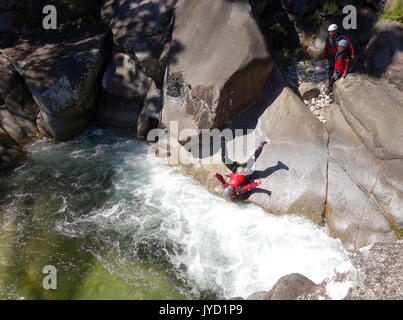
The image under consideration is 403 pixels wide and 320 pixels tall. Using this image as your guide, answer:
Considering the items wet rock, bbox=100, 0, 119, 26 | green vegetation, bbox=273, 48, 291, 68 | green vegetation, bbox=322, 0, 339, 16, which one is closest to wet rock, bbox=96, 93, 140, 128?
wet rock, bbox=100, 0, 119, 26

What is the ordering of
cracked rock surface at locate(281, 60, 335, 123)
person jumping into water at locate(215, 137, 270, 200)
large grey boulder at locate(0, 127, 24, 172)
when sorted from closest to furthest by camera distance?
person jumping into water at locate(215, 137, 270, 200) < cracked rock surface at locate(281, 60, 335, 123) < large grey boulder at locate(0, 127, 24, 172)

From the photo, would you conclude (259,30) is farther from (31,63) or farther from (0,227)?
(0,227)

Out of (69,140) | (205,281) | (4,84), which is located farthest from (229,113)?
(4,84)

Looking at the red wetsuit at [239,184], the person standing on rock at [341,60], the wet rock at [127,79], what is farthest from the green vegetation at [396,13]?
the wet rock at [127,79]

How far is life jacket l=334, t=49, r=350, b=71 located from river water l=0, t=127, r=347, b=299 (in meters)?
3.56

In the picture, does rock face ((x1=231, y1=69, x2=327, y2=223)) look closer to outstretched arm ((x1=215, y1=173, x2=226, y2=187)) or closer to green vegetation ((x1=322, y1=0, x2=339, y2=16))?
outstretched arm ((x1=215, y1=173, x2=226, y2=187))

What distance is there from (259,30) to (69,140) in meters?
5.92

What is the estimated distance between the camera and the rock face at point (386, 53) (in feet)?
19.8

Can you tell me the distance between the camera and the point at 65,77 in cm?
745

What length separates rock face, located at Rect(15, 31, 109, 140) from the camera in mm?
7473

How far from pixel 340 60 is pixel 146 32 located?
4836mm

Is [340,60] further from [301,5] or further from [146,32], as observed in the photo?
[146,32]

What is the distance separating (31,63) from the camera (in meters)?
7.80

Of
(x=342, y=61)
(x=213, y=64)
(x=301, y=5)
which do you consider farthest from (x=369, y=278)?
(x=301, y=5)
